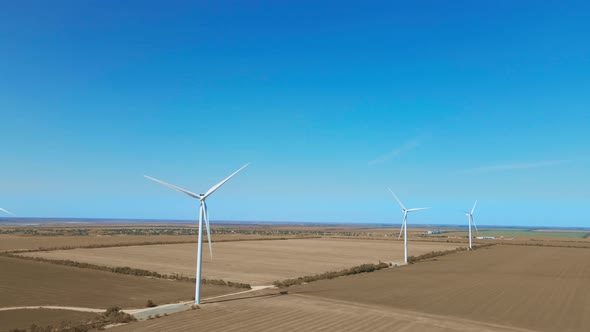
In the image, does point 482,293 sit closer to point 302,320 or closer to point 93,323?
point 302,320

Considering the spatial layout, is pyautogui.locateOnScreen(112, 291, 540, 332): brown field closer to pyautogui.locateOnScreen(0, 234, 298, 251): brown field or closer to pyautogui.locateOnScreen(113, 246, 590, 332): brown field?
pyautogui.locateOnScreen(113, 246, 590, 332): brown field

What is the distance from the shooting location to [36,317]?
21625mm

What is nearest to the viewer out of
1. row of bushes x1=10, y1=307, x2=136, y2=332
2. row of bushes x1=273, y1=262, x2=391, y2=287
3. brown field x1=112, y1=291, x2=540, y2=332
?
row of bushes x1=10, y1=307, x2=136, y2=332

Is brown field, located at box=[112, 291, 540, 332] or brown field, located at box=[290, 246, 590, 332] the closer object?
brown field, located at box=[112, 291, 540, 332]

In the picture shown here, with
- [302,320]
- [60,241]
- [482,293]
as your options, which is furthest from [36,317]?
[60,241]

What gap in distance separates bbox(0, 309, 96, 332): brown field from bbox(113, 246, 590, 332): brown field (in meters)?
3.71

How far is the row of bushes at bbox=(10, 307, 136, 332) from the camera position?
18.8m

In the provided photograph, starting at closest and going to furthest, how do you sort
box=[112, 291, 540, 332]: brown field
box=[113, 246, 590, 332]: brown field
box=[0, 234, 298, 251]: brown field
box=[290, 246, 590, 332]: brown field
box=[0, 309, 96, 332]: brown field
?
box=[112, 291, 540, 332]: brown field, box=[0, 309, 96, 332]: brown field, box=[113, 246, 590, 332]: brown field, box=[290, 246, 590, 332]: brown field, box=[0, 234, 298, 251]: brown field

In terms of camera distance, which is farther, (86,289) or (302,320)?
(86,289)

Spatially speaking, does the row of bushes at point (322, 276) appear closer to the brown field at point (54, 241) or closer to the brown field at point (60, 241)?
the brown field at point (60, 241)

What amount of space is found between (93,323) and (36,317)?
3.90 meters

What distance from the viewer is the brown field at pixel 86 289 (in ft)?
85.8

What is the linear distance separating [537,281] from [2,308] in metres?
40.3

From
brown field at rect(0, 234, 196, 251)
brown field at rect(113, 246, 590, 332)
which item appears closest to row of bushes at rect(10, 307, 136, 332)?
brown field at rect(113, 246, 590, 332)
